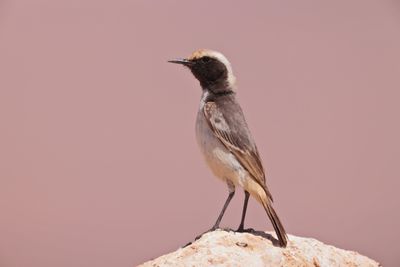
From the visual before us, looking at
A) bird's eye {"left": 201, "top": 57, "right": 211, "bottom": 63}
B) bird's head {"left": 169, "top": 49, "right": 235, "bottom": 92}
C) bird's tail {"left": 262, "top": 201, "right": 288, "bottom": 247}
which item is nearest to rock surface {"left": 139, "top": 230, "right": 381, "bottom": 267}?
bird's tail {"left": 262, "top": 201, "right": 288, "bottom": 247}

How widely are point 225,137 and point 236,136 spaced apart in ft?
0.52

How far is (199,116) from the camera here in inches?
284

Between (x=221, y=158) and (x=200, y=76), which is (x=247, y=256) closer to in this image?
(x=221, y=158)

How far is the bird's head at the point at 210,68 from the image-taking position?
7.58 m

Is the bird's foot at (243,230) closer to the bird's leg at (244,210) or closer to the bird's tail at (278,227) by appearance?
the bird's leg at (244,210)

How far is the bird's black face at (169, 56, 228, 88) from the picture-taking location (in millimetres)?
7578

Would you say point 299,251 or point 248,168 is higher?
point 248,168

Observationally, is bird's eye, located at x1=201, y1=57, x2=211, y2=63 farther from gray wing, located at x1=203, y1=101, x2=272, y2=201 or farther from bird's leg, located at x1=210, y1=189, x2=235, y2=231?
bird's leg, located at x1=210, y1=189, x2=235, y2=231

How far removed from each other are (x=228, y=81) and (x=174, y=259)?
8.45ft

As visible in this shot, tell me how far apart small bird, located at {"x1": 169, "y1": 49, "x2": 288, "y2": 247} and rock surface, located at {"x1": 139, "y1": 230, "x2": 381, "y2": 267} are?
0.20 metres

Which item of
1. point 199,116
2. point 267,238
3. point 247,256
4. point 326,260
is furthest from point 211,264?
point 199,116

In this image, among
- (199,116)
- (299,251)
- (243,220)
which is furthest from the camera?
(199,116)

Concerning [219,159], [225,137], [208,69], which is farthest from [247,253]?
[208,69]

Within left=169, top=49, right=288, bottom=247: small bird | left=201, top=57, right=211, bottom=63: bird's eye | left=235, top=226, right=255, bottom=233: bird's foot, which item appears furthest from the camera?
left=201, top=57, right=211, bottom=63: bird's eye
